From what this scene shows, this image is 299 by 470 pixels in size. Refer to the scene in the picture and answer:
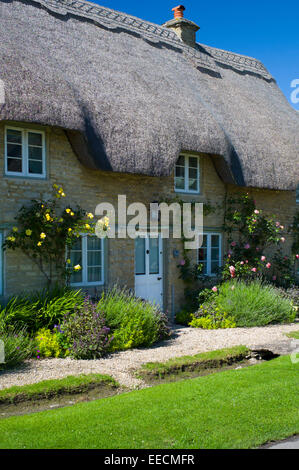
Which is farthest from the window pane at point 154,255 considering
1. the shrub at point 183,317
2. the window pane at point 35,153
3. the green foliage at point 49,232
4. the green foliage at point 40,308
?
the window pane at point 35,153

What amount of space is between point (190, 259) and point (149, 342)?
3867 millimetres

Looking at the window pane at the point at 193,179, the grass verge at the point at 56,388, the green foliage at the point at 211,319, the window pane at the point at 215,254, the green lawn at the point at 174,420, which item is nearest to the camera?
the green lawn at the point at 174,420

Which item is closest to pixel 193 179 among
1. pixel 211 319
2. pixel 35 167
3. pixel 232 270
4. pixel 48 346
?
pixel 232 270

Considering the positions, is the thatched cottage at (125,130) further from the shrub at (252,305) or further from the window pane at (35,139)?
the shrub at (252,305)

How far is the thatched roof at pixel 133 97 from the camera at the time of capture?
9484 mm

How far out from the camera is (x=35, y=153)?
989 cm

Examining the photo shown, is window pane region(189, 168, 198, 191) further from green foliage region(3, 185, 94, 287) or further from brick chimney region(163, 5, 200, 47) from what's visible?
brick chimney region(163, 5, 200, 47)

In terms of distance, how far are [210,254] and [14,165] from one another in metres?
5.98

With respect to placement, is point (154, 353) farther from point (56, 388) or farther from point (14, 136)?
point (14, 136)

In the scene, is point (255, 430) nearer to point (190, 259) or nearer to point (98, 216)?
point (98, 216)

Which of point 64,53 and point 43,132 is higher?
point 64,53

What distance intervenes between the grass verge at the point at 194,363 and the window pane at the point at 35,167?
14.9 feet

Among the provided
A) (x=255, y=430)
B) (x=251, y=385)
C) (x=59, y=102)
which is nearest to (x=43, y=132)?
(x=59, y=102)

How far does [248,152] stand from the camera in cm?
1330
